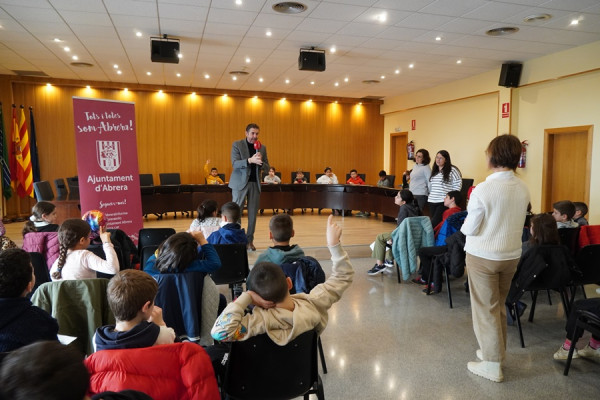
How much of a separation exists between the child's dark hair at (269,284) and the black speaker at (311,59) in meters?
6.37

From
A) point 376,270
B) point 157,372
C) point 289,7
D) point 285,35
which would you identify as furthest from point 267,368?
point 285,35

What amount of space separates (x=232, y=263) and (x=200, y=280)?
1.07m

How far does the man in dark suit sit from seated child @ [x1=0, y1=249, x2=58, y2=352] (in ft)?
12.5

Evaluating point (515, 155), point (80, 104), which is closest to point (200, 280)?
point (515, 155)

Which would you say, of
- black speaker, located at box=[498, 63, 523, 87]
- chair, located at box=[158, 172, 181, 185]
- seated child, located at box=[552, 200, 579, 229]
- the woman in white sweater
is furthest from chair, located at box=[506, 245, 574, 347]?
chair, located at box=[158, 172, 181, 185]

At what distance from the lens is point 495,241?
263cm

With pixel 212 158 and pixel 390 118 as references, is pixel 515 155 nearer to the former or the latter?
pixel 212 158

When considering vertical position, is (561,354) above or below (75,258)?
below

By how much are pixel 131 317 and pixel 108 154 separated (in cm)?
354

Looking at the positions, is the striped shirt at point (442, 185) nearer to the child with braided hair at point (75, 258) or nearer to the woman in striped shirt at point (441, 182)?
the woman in striped shirt at point (441, 182)

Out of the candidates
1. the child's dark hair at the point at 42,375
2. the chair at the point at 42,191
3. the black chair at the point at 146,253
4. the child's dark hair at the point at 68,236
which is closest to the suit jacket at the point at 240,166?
the black chair at the point at 146,253

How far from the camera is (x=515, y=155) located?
2.62 m

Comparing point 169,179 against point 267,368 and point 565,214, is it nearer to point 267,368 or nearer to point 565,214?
point 565,214

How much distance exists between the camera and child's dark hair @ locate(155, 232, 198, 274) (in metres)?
2.41
